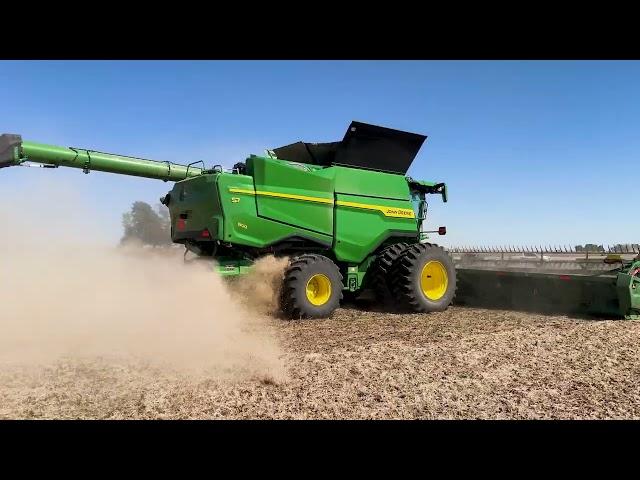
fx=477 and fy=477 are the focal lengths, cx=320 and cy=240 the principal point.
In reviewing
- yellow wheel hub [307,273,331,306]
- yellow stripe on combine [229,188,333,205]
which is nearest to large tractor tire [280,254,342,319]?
yellow wheel hub [307,273,331,306]

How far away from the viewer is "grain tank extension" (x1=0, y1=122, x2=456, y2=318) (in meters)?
7.74

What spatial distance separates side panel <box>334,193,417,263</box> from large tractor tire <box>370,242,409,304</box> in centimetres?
26

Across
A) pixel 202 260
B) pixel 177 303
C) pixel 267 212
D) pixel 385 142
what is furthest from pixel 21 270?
pixel 385 142

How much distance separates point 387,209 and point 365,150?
1290mm

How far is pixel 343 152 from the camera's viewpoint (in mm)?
8977

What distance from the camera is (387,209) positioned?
379 inches

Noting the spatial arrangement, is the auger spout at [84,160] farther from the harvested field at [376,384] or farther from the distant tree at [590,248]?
the distant tree at [590,248]

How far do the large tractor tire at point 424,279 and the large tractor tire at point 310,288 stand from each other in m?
1.31

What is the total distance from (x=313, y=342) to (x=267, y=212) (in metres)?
2.80

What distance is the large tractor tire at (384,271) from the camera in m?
9.19

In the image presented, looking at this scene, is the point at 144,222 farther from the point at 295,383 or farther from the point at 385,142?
the point at 295,383

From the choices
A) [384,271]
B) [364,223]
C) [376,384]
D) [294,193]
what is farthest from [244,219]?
[376,384]
